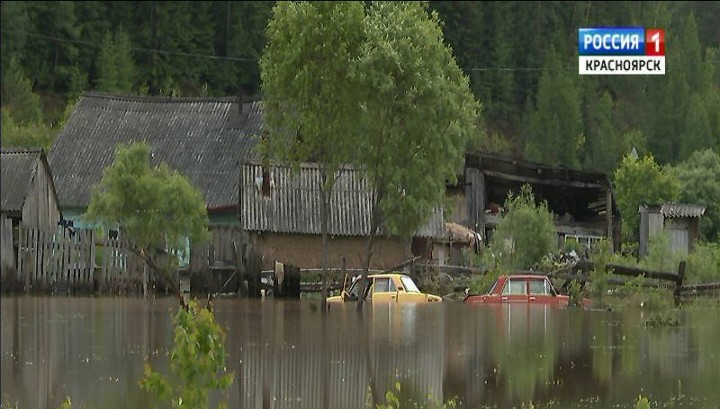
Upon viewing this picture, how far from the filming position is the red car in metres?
35.6

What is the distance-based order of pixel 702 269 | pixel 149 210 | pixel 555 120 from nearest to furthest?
pixel 702 269
pixel 149 210
pixel 555 120

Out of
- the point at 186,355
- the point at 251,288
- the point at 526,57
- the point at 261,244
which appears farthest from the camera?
the point at 526,57

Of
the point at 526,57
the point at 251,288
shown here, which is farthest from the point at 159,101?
the point at 251,288

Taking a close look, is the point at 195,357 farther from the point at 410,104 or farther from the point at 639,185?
the point at 639,185

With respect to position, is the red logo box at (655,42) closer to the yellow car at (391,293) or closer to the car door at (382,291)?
the yellow car at (391,293)

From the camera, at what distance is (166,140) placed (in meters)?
55.1

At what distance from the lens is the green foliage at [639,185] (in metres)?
44.6

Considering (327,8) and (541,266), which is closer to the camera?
(327,8)

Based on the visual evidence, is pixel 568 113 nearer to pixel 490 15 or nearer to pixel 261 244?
pixel 261 244

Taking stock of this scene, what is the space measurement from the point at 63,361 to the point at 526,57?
37.7m

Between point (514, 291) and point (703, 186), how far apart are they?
32.6 feet

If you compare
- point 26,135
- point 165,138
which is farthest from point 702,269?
point 26,135

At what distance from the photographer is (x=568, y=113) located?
4778 centimetres

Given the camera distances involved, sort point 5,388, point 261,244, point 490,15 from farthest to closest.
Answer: point 490,15 < point 261,244 < point 5,388
